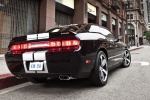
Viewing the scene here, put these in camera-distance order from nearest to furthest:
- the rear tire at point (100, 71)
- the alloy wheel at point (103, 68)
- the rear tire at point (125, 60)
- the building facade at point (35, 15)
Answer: the rear tire at point (100, 71) < the alloy wheel at point (103, 68) < the rear tire at point (125, 60) < the building facade at point (35, 15)

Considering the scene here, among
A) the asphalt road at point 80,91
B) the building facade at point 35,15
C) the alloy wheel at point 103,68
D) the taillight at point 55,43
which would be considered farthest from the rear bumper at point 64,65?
the building facade at point 35,15

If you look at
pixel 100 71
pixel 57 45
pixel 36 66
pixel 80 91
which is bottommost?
pixel 80 91

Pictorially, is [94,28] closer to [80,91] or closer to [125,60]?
[80,91]

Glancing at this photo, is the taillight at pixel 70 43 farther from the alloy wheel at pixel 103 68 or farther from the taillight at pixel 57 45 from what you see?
the alloy wheel at pixel 103 68

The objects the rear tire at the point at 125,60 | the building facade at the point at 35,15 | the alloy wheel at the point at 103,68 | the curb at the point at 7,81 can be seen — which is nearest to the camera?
the alloy wheel at the point at 103,68

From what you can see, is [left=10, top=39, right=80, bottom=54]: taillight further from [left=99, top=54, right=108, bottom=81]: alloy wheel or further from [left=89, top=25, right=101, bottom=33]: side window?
[left=89, top=25, right=101, bottom=33]: side window

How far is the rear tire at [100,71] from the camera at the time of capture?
3.97 metres

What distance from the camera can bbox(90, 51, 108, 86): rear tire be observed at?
13.0 ft

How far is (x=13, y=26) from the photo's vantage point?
10.5m

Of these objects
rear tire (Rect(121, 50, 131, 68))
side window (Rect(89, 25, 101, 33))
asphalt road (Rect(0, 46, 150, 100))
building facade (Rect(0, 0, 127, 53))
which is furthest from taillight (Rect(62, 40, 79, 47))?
building facade (Rect(0, 0, 127, 53))

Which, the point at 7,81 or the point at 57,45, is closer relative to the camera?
the point at 57,45

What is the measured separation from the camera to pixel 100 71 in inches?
164

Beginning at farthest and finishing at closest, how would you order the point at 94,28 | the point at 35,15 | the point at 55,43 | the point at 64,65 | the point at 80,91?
the point at 35,15 → the point at 94,28 → the point at 80,91 → the point at 55,43 → the point at 64,65

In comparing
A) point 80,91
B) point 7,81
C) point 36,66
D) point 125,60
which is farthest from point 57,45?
point 125,60
